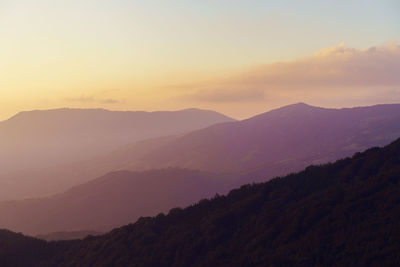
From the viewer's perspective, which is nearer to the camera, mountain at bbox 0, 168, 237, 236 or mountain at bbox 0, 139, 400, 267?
mountain at bbox 0, 139, 400, 267

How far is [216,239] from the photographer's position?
59844 mm

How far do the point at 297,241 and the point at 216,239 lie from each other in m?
12.0

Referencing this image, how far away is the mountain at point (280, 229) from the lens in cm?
4653

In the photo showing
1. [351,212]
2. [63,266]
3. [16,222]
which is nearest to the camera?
[351,212]

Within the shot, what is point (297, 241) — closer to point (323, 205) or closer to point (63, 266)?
point (323, 205)

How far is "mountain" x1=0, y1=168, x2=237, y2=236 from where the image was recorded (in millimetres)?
165062

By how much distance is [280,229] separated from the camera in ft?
185

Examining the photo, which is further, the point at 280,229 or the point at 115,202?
the point at 115,202

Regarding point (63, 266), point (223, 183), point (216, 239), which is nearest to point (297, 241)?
point (216, 239)

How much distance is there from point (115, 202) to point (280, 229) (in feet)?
427

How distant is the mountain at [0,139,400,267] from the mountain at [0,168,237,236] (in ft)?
284

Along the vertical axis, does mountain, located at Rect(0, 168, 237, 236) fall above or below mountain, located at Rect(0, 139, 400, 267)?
below

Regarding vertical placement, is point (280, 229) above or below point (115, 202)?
above

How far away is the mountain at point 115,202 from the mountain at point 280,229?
284 ft
